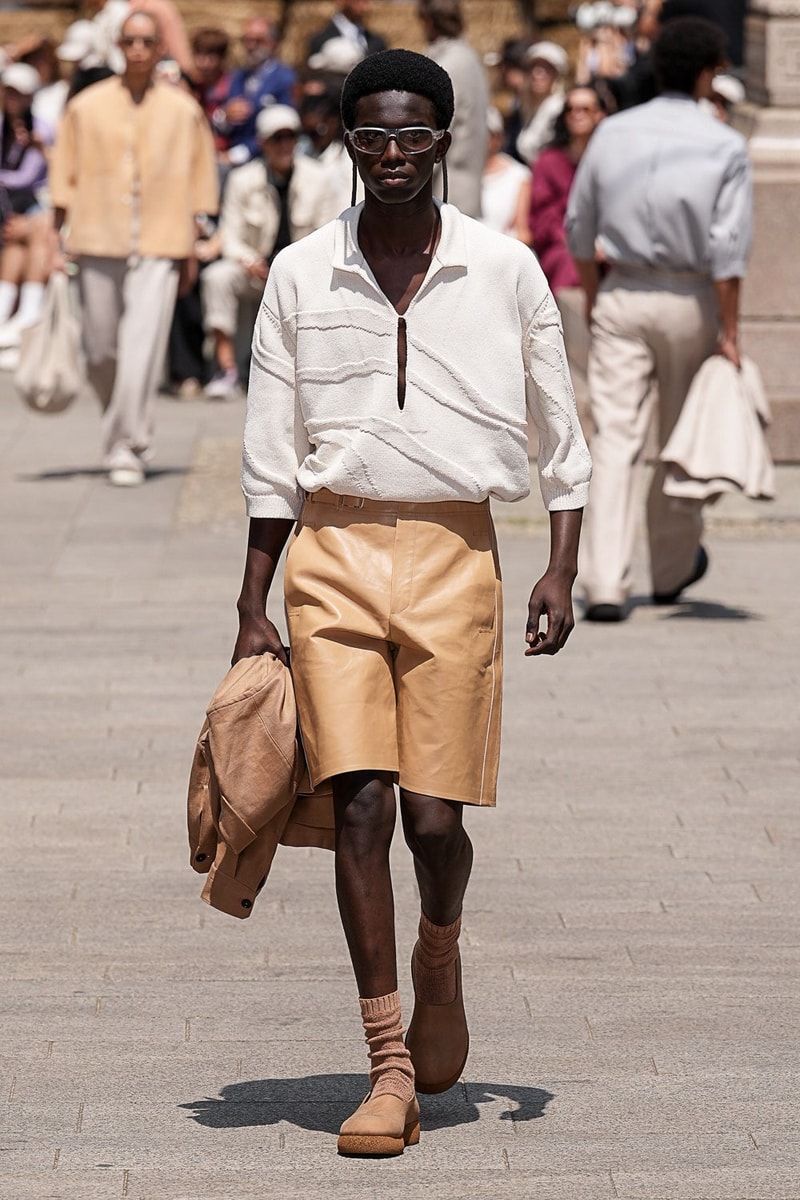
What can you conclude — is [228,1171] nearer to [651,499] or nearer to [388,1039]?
[388,1039]

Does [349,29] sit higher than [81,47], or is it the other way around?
[349,29]

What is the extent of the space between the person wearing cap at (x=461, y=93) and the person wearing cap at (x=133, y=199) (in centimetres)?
161

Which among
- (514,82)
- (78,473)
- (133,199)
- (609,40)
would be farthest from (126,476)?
(514,82)

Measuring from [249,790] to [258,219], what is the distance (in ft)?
36.5

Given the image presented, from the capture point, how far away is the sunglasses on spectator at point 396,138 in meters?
4.21

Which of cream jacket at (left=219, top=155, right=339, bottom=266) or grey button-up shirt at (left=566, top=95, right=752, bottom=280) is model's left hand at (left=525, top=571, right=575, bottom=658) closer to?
grey button-up shirt at (left=566, top=95, right=752, bottom=280)

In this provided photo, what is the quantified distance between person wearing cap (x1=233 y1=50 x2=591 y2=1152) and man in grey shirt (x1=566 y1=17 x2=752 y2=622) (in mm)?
4507

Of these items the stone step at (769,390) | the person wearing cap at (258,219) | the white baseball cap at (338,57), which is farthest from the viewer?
the white baseball cap at (338,57)

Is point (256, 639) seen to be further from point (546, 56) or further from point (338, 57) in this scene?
point (546, 56)

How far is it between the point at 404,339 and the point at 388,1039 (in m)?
1.19

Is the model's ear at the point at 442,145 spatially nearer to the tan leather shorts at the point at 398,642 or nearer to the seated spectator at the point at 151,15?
the tan leather shorts at the point at 398,642

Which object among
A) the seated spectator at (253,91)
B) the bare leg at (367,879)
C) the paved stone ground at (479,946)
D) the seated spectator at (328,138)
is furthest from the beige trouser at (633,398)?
the seated spectator at (253,91)

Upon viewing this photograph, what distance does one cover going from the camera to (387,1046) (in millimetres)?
4207

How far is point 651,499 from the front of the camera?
9.42 metres
